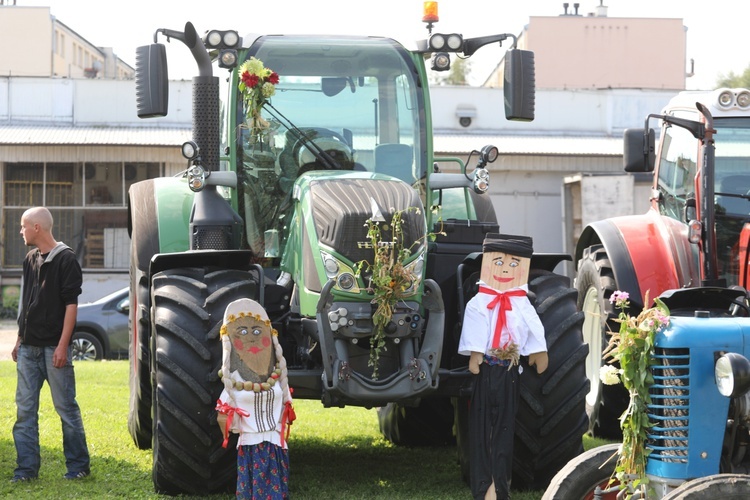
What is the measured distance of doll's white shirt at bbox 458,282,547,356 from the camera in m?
6.75

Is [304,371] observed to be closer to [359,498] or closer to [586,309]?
[359,498]

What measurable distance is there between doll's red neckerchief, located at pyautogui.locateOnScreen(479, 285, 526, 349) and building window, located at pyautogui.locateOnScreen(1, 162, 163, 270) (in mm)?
21080

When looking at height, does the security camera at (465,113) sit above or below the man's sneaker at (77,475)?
above

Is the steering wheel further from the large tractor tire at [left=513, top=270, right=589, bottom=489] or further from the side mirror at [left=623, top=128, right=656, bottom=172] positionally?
the side mirror at [left=623, top=128, right=656, bottom=172]

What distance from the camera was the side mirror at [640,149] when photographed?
9.18 m

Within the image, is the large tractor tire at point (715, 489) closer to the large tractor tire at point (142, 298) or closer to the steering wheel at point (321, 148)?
the steering wheel at point (321, 148)

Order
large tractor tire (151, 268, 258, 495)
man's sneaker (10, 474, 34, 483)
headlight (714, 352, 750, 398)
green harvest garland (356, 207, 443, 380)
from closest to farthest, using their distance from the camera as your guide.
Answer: headlight (714, 352, 750, 398) < green harvest garland (356, 207, 443, 380) < large tractor tire (151, 268, 258, 495) < man's sneaker (10, 474, 34, 483)

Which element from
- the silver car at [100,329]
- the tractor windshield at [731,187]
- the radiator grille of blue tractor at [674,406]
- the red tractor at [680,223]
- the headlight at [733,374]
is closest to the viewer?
the headlight at [733,374]

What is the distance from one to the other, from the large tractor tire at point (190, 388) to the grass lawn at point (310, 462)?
256mm

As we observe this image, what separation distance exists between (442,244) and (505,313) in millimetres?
1243

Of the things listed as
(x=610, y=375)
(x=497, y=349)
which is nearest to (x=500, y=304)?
(x=497, y=349)

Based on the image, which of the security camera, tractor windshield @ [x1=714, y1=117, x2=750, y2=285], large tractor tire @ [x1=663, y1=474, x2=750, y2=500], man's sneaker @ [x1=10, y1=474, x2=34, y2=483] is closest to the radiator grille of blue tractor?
large tractor tire @ [x1=663, y1=474, x2=750, y2=500]

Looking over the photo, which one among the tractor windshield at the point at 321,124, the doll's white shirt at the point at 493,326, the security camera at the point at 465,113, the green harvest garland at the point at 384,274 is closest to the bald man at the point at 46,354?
the tractor windshield at the point at 321,124

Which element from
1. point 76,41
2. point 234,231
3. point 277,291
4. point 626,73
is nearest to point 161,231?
point 234,231
